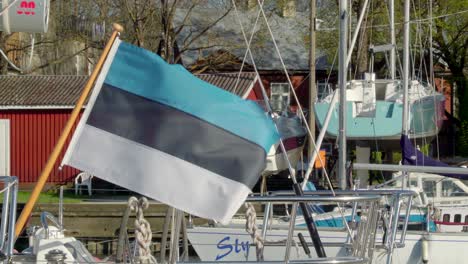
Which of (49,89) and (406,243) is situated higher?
(49,89)

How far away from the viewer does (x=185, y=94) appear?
652 centimetres

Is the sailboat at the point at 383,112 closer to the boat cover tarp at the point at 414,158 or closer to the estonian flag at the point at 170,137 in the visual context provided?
the boat cover tarp at the point at 414,158

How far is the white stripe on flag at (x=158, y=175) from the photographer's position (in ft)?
20.5

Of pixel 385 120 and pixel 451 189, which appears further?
pixel 385 120

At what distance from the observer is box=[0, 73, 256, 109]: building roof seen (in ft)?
105

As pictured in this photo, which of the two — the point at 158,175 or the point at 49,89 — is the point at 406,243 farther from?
the point at 49,89

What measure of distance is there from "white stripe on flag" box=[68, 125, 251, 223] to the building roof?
24758 millimetres

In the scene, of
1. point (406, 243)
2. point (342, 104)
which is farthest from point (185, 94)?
point (342, 104)

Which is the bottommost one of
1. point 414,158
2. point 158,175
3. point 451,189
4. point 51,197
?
point 51,197

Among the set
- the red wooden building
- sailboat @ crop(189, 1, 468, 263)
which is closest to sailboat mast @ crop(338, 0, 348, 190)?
sailboat @ crop(189, 1, 468, 263)

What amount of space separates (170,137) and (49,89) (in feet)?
89.7

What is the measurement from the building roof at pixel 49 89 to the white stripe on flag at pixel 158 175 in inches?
975

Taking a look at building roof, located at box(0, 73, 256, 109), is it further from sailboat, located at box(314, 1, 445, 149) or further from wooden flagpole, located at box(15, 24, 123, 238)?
wooden flagpole, located at box(15, 24, 123, 238)

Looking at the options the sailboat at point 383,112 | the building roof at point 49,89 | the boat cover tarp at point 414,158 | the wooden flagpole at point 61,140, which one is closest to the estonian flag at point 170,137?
the wooden flagpole at point 61,140
